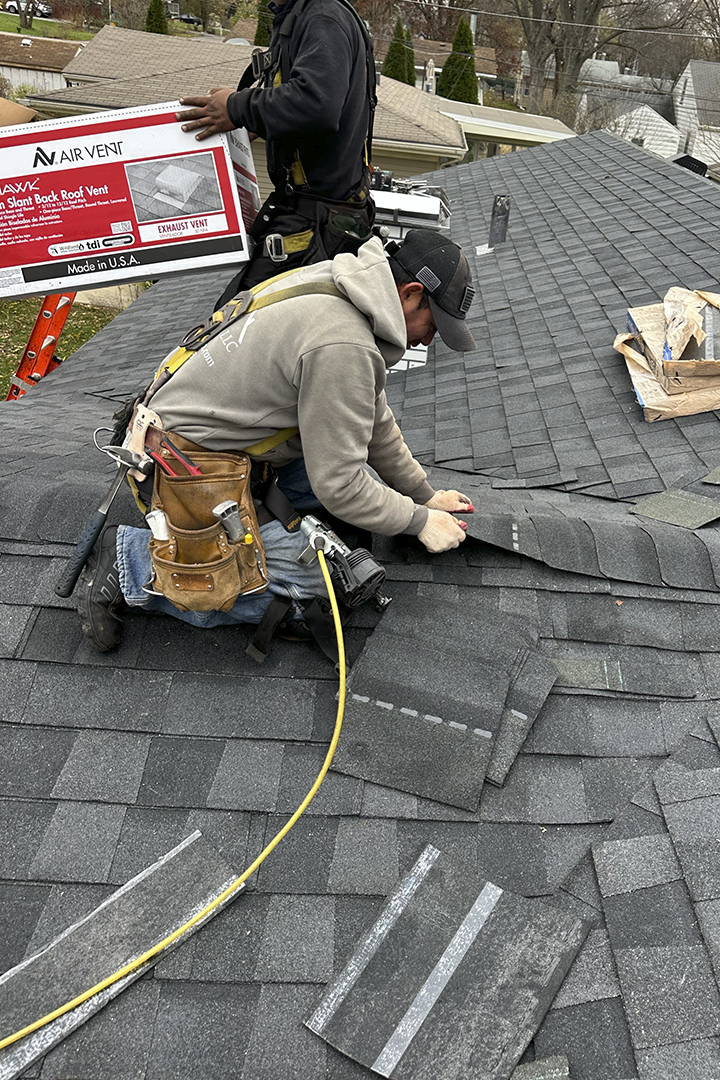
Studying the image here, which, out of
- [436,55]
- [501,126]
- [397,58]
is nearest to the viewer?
[501,126]

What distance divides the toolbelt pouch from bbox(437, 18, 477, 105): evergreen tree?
107ft

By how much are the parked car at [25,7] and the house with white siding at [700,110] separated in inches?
1373

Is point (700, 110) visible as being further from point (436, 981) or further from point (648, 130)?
point (436, 981)

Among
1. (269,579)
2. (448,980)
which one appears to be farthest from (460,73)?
(448,980)

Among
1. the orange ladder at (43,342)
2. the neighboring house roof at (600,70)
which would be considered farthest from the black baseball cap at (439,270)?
the neighboring house roof at (600,70)

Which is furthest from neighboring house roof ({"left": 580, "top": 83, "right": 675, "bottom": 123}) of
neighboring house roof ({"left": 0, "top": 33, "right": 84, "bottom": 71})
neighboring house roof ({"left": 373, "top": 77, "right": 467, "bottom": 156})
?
neighboring house roof ({"left": 0, "top": 33, "right": 84, "bottom": 71})

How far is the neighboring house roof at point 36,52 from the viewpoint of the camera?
30466mm

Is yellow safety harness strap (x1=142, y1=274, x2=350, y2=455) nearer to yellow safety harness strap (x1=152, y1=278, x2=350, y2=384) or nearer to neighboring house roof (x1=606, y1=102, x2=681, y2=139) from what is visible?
yellow safety harness strap (x1=152, y1=278, x2=350, y2=384)

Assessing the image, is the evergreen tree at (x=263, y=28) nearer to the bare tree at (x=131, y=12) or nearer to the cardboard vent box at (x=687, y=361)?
the bare tree at (x=131, y=12)

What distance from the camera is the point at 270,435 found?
250 cm

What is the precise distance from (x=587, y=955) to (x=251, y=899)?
84cm

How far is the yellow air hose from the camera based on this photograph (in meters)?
1.65

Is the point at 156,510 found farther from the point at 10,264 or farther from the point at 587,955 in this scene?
the point at 10,264

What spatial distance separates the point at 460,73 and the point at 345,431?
33.1m
